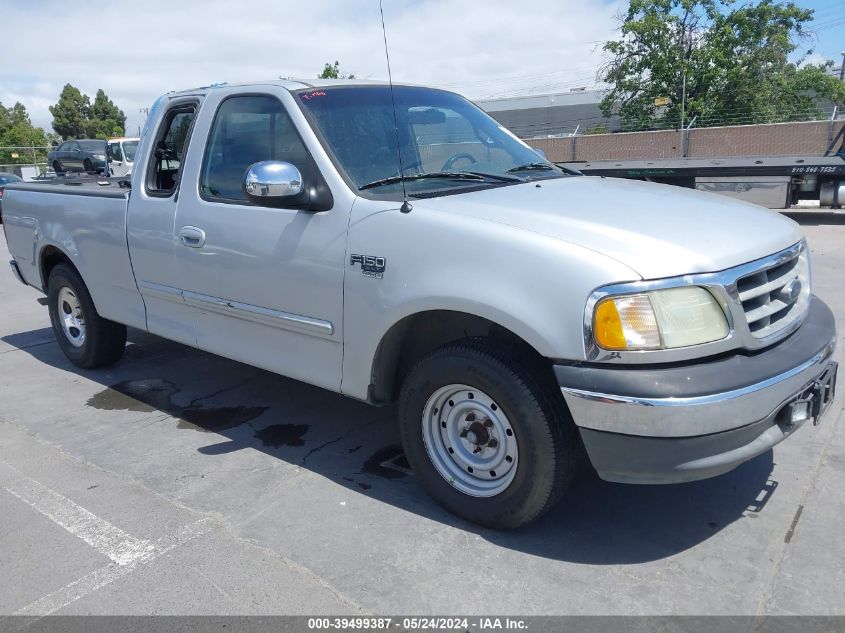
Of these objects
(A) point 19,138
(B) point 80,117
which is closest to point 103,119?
(B) point 80,117

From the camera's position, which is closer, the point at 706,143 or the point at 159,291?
the point at 159,291

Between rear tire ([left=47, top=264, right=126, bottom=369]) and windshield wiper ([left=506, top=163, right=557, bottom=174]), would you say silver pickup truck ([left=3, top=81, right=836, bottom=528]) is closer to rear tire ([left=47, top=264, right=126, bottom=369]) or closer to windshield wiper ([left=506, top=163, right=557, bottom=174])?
windshield wiper ([left=506, top=163, right=557, bottom=174])

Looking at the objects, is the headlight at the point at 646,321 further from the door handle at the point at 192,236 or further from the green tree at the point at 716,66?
the green tree at the point at 716,66

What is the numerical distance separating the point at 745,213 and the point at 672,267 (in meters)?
0.99

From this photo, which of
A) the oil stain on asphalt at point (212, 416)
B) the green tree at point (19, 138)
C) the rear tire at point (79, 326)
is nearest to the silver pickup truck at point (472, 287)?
the oil stain on asphalt at point (212, 416)


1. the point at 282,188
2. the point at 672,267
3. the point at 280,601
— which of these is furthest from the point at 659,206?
the point at 280,601

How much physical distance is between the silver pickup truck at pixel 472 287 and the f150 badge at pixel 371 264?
0.04 ft

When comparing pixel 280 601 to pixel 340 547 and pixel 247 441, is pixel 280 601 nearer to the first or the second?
pixel 340 547

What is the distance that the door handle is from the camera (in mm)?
4367

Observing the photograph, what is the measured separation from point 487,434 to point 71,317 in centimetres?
438

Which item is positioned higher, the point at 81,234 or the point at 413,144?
the point at 413,144

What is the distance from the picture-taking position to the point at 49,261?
6.36 meters

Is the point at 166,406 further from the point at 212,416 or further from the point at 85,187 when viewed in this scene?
the point at 85,187

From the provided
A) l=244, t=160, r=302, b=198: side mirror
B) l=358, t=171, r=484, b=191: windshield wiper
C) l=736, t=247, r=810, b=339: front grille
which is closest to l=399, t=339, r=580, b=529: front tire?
l=736, t=247, r=810, b=339: front grille
